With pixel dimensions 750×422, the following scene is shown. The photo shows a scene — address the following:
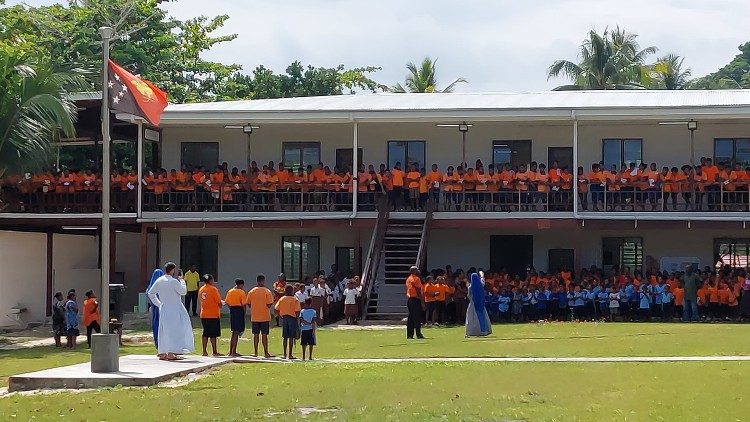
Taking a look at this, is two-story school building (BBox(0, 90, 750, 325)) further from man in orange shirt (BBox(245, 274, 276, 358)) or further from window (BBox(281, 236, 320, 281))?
man in orange shirt (BBox(245, 274, 276, 358))

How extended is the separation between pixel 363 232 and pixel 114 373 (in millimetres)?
17108

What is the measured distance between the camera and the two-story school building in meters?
31.5

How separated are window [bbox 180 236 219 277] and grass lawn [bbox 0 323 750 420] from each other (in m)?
13.2

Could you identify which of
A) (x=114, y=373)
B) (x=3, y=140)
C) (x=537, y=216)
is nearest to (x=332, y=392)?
(x=114, y=373)

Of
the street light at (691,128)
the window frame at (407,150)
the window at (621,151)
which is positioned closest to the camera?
the street light at (691,128)

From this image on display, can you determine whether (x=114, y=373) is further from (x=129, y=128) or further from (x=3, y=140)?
(x=129, y=128)

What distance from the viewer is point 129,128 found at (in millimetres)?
35938

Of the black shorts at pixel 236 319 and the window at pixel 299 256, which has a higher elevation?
the window at pixel 299 256

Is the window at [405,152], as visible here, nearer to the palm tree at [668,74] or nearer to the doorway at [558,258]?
the doorway at [558,258]

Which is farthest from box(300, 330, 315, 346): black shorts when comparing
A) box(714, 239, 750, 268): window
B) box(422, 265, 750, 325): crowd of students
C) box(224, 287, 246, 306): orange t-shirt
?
box(714, 239, 750, 268): window

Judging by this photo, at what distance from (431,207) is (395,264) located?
6.18ft

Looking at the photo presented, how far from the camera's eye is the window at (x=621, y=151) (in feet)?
113

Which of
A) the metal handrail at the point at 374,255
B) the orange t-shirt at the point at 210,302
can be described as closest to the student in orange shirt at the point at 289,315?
the orange t-shirt at the point at 210,302

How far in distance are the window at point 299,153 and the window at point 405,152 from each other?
2.14 m
